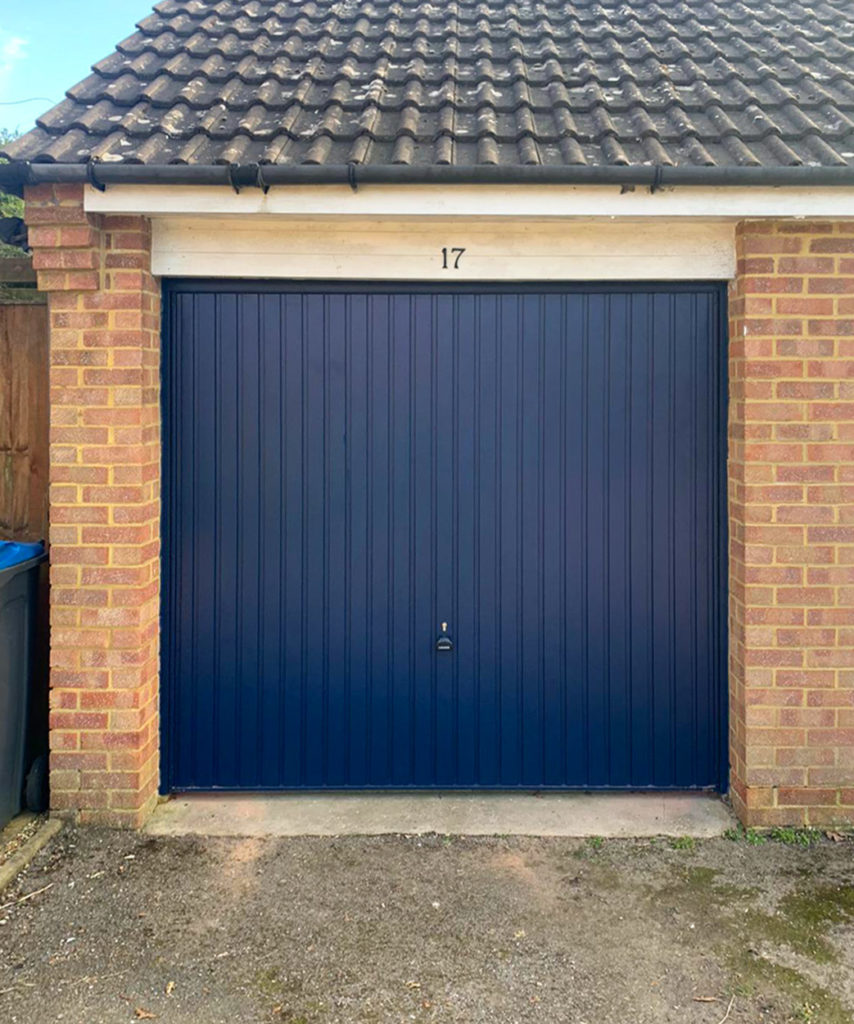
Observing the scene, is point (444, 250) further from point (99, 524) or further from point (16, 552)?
point (16, 552)

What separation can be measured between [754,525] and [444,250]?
79.8 inches

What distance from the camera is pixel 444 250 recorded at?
435 centimetres

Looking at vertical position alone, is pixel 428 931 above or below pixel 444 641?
below

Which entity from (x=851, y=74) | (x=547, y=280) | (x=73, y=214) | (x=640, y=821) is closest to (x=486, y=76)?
(x=547, y=280)

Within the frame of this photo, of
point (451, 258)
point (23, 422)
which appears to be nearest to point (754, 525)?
point (451, 258)

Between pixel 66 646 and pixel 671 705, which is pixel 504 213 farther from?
pixel 66 646

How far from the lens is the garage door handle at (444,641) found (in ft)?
14.9

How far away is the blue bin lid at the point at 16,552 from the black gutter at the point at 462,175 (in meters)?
1.77

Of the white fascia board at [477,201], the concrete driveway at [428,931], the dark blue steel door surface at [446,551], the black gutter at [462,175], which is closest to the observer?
the concrete driveway at [428,931]

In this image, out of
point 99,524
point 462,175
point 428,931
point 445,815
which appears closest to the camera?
point 428,931

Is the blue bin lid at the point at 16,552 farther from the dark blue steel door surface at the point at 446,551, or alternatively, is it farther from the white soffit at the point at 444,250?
the white soffit at the point at 444,250

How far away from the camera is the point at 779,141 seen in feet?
13.2

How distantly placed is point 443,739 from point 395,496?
4.23 ft

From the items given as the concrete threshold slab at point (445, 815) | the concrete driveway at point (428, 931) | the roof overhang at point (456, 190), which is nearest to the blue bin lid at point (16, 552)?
the concrete driveway at point (428, 931)
